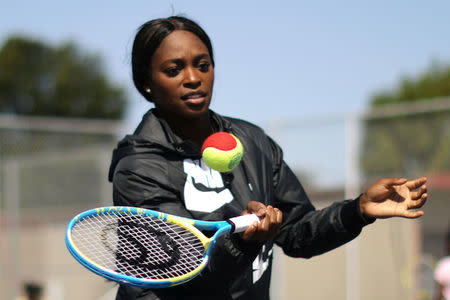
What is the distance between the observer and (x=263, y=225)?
8.38 feet

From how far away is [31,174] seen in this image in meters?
9.70

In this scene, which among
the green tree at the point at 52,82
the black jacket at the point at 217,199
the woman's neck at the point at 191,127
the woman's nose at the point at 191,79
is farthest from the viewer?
the green tree at the point at 52,82

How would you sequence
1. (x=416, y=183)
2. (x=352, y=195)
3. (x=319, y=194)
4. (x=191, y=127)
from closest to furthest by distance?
(x=416, y=183) < (x=191, y=127) < (x=352, y=195) < (x=319, y=194)

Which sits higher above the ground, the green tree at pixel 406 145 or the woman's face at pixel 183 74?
the woman's face at pixel 183 74

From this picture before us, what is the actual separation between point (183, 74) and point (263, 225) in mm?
783

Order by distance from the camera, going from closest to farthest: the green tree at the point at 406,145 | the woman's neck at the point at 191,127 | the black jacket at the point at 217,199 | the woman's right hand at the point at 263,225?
the woman's right hand at the point at 263,225, the black jacket at the point at 217,199, the woman's neck at the point at 191,127, the green tree at the point at 406,145

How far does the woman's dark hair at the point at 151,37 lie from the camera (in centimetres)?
299

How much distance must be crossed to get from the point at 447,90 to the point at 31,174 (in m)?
42.2

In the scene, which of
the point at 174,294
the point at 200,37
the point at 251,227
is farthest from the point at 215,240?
the point at 200,37

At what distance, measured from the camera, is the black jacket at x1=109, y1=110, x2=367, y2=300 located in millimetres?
2793

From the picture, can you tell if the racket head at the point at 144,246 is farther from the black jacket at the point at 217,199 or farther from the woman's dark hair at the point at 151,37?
the woman's dark hair at the point at 151,37

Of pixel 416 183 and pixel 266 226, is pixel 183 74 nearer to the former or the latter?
pixel 266 226

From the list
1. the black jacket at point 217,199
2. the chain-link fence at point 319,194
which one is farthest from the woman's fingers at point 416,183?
the chain-link fence at point 319,194

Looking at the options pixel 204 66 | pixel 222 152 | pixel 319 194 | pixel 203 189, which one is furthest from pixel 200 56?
pixel 319 194
